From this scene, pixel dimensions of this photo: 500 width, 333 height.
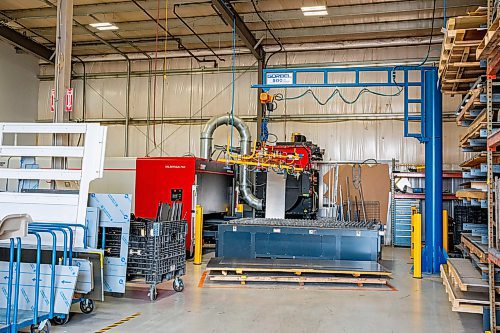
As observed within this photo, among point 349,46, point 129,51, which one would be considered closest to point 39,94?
point 129,51

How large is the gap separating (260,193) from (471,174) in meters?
7.26

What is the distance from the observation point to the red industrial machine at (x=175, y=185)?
10875 millimetres

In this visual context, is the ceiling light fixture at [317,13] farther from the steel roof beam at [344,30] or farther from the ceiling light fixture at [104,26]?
the ceiling light fixture at [104,26]

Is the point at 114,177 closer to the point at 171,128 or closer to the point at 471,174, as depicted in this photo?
the point at 171,128

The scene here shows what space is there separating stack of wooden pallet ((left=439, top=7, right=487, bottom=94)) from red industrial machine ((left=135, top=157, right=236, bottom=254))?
5888 mm

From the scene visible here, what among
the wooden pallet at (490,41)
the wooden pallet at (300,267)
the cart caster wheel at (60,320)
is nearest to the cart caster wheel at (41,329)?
the cart caster wheel at (60,320)

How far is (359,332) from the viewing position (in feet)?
17.6

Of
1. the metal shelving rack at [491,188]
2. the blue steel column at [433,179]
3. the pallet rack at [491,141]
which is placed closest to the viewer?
the pallet rack at [491,141]

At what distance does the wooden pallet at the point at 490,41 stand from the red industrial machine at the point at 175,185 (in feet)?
23.6

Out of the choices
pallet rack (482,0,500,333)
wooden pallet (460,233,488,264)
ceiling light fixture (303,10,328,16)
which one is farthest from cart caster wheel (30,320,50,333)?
ceiling light fixture (303,10,328,16)

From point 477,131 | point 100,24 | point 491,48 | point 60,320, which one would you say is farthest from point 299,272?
point 100,24

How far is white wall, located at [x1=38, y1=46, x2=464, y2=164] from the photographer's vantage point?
14727 mm

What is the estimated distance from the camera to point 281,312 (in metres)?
6.17

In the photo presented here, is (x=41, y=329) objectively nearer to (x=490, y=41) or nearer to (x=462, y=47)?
(x=490, y=41)
